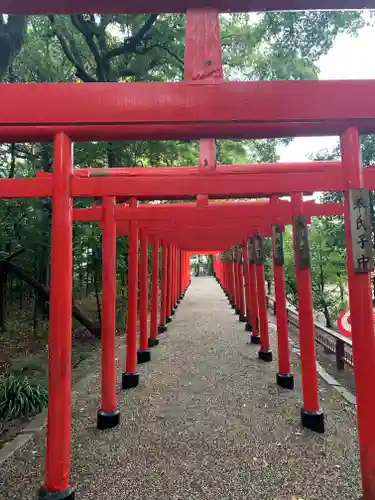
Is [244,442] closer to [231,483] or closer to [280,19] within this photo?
[231,483]

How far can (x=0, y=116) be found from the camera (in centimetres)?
233

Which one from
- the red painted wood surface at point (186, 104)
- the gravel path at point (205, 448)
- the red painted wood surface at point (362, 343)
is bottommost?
the gravel path at point (205, 448)

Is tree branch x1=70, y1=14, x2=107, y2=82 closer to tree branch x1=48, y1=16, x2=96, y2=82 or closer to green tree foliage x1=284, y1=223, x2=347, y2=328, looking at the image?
tree branch x1=48, y1=16, x2=96, y2=82

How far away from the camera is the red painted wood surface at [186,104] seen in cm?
229

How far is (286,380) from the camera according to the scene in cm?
564

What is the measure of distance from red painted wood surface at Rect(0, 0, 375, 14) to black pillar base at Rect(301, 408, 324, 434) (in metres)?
4.03

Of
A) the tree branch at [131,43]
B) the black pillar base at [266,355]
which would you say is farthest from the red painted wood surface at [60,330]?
the tree branch at [131,43]

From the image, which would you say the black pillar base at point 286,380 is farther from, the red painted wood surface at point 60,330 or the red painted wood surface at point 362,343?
the red painted wood surface at point 60,330

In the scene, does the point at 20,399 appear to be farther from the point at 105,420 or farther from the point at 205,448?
the point at 205,448

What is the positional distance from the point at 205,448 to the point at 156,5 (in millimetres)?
4075

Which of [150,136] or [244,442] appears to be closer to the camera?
[150,136]

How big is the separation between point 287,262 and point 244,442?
8.32 meters

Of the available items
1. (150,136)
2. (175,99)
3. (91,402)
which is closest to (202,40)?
(175,99)

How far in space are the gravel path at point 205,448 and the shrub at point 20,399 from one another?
0.63 metres
